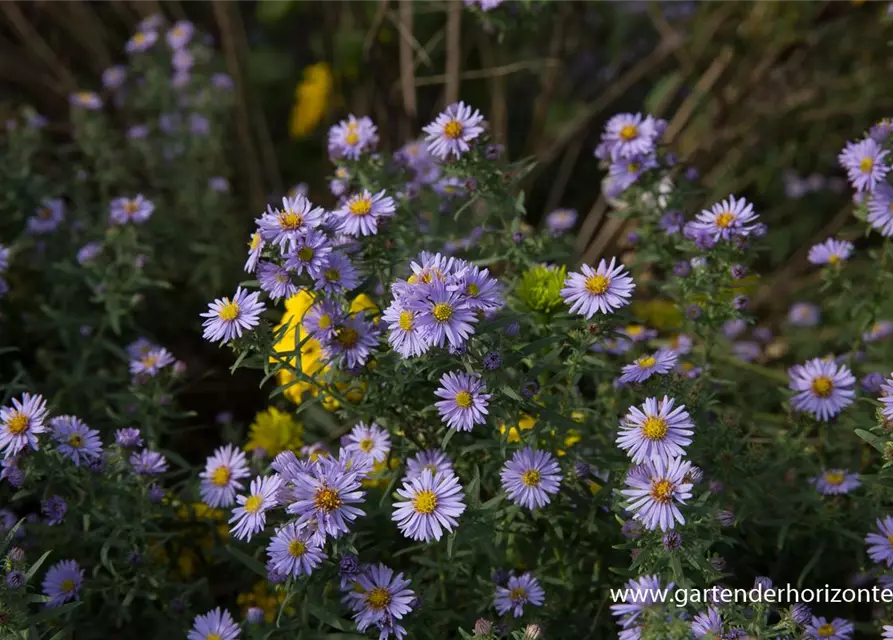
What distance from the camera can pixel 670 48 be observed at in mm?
3861

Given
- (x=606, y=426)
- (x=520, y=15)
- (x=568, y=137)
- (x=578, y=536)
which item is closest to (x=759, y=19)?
(x=568, y=137)

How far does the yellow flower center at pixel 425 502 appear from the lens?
183 cm

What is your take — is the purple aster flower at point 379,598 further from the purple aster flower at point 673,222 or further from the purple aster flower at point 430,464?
the purple aster flower at point 673,222

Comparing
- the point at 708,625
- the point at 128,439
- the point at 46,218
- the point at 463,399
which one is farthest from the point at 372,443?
the point at 46,218

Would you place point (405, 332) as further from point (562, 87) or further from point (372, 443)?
point (562, 87)

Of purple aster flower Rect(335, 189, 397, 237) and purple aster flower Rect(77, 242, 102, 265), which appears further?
purple aster flower Rect(77, 242, 102, 265)

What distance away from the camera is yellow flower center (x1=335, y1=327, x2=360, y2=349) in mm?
1932

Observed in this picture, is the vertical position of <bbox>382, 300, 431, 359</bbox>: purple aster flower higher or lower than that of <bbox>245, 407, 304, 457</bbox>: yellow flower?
lower

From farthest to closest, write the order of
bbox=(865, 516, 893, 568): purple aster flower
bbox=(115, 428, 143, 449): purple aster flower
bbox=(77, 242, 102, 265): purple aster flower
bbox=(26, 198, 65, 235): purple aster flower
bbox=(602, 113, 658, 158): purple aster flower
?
bbox=(26, 198, 65, 235): purple aster flower, bbox=(77, 242, 102, 265): purple aster flower, bbox=(602, 113, 658, 158): purple aster flower, bbox=(115, 428, 143, 449): purple aster flower, bbox=(865, 516, 893, 568): purple aster flower

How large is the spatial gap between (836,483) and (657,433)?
633mm

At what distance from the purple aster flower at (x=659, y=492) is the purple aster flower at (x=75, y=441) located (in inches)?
48.8

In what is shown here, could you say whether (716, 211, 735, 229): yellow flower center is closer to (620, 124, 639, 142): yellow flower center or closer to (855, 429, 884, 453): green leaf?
(620, 124, 639, 142): yellow flower center

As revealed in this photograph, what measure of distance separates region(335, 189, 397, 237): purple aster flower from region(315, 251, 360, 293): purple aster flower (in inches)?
3.2

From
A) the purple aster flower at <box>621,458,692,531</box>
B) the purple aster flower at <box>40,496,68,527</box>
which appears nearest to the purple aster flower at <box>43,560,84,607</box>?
the purple aster flower at <box>40,496,68,527</box>
